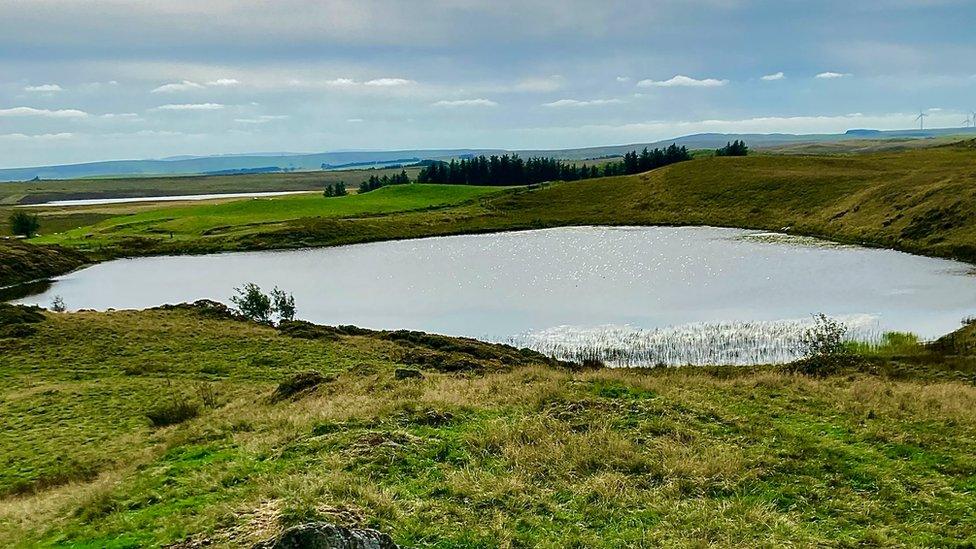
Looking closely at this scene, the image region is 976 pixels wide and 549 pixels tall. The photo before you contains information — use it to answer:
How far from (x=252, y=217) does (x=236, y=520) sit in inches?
3914

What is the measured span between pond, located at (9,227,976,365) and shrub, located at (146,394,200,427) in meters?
17.6

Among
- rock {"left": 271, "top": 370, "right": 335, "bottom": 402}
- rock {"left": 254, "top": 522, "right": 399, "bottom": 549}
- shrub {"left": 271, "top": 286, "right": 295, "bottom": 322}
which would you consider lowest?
shrub {"left": 271, "top": 286, "right": 295, "bottom": 322}

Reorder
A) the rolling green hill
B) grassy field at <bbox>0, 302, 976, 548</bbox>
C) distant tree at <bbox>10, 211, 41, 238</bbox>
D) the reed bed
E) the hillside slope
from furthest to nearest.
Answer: distant tree at <bbox>10, 211, 41, 238</bbox>
the rolling green hill
the hillside slope
the reed bed
grassy field at <bbox>0, 302, 976, 548</bbox>

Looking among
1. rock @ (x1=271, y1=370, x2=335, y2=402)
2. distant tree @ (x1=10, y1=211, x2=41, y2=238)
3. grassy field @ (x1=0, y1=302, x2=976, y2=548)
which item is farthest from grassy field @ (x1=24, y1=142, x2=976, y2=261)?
rock @ (x1=271, y1=370, x2=335, y2=402)

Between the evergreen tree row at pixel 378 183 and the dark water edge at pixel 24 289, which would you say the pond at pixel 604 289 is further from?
the evergreen tree row at pixel 378 183

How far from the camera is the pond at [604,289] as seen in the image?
33.0 m

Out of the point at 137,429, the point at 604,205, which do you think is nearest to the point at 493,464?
the point at 137,429

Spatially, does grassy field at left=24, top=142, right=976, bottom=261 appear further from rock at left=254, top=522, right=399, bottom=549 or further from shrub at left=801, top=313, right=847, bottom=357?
rock at left=254, top=522, right=399, bottom=549

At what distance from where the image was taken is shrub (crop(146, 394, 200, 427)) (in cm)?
1895

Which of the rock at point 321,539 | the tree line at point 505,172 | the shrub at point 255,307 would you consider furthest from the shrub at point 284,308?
the tree line at point 505,172

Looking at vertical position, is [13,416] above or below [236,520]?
below

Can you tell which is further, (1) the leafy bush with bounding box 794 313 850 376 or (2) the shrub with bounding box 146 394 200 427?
(1) the leafy bush with bounding box 794 313 850 376

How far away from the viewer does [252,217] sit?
102m

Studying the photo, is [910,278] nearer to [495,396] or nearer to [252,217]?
[495,396]
